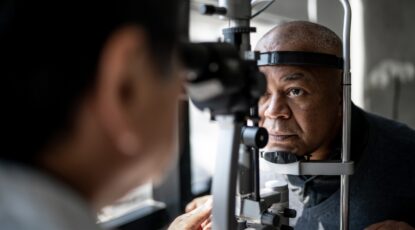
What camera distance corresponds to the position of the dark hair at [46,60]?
1.18 feet

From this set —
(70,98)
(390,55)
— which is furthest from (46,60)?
(390,55)

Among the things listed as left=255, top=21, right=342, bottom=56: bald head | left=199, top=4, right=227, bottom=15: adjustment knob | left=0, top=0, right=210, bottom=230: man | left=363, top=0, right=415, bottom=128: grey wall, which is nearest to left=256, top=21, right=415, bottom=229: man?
left=255, top=21, right=342, bottom=56: bald head

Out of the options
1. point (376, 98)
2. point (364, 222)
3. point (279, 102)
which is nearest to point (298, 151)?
point (279, 102)

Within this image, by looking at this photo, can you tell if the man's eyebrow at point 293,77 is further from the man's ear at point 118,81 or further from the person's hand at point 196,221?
the man's ear at point 118,81

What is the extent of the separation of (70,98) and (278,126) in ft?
2.70

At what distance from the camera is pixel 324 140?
1.21 meters

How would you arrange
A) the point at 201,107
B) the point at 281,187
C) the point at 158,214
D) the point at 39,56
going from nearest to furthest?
the point at 39,56 < the point at 201,107 < the point at 281,187 < the point at 158,214

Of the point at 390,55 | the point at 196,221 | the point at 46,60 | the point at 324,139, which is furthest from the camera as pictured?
the point at 390,55

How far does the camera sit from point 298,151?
112 cm

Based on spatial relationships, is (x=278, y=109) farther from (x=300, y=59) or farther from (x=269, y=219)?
(x=269, y=219)

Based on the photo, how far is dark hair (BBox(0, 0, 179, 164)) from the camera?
36cm

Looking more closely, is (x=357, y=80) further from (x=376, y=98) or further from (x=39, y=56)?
(x=39, y=56)

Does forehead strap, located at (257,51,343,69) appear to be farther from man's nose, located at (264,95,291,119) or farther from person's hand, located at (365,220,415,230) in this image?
person's hand, located at (365,220,415,230)

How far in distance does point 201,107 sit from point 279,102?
1.62 ft
